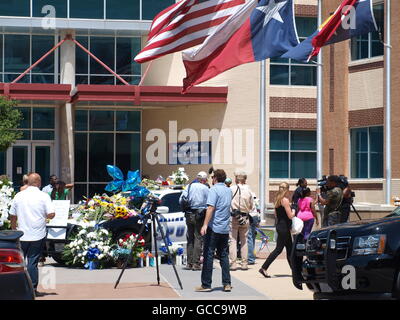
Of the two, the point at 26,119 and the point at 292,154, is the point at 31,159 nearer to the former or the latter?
the point at 26,119

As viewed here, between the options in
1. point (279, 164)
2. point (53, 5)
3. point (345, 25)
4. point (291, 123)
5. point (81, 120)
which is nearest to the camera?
point (345, 25)

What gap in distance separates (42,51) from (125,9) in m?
3.81

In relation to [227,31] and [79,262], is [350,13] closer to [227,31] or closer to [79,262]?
[227,31]

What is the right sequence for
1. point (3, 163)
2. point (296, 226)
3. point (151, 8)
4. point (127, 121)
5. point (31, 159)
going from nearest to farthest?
point (296, 226) < point (151, 8) < point (3, 163) < point (31, 159) < point (127, 121)

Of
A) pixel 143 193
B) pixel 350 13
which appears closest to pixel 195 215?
pixel 143 193

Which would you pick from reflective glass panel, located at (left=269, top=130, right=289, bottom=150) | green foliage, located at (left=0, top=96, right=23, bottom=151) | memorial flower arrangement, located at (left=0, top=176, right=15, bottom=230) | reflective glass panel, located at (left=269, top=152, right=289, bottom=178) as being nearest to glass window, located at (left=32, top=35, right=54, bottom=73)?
green foliage, located at (left=0, top=96, right=23, bottom=151)

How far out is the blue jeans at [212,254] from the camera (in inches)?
505

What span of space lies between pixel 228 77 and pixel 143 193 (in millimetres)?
15877

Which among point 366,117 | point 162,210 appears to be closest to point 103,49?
point 366,117

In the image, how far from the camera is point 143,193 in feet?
57.2

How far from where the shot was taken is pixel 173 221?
58.5ft

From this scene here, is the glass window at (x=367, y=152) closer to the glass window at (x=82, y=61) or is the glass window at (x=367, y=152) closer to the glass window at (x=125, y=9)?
the glass window at (x=125, y=9)

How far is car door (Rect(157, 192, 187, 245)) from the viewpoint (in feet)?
58.1

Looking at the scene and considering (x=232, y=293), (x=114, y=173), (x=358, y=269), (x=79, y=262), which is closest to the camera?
(x=358, y=269)
